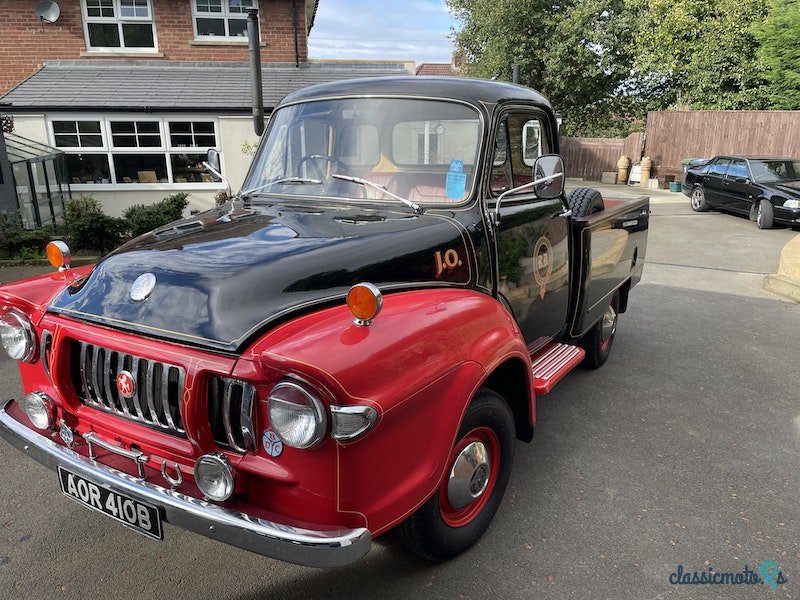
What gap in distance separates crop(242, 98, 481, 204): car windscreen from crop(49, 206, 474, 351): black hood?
215mm

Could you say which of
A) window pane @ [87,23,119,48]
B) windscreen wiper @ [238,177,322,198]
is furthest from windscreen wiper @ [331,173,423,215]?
window pane @ [87,23,119,48]

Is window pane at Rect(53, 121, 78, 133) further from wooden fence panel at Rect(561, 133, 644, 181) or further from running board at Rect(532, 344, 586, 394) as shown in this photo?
wooden fence panel at Rect(561, 133, 644, 181)

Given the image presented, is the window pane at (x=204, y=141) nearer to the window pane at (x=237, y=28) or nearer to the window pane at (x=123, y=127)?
the window pane at (x=123, y=127)

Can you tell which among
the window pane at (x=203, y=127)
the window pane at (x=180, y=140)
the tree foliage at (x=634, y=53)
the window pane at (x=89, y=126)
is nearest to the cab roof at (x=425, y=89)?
the window pane at (x=203, y=127)

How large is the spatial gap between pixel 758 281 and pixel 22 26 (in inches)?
644

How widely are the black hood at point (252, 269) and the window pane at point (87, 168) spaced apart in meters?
11.1

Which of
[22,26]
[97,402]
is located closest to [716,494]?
[97,402]

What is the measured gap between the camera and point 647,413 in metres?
4.33

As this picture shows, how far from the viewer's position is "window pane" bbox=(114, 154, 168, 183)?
12508mm

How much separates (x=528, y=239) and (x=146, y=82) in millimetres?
12368

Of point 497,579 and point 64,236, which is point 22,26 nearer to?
point 64,236

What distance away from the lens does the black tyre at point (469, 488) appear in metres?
2.53

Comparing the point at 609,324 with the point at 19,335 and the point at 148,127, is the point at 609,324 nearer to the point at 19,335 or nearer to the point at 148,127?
the point at 19,335

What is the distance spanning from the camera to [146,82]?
1311cm
